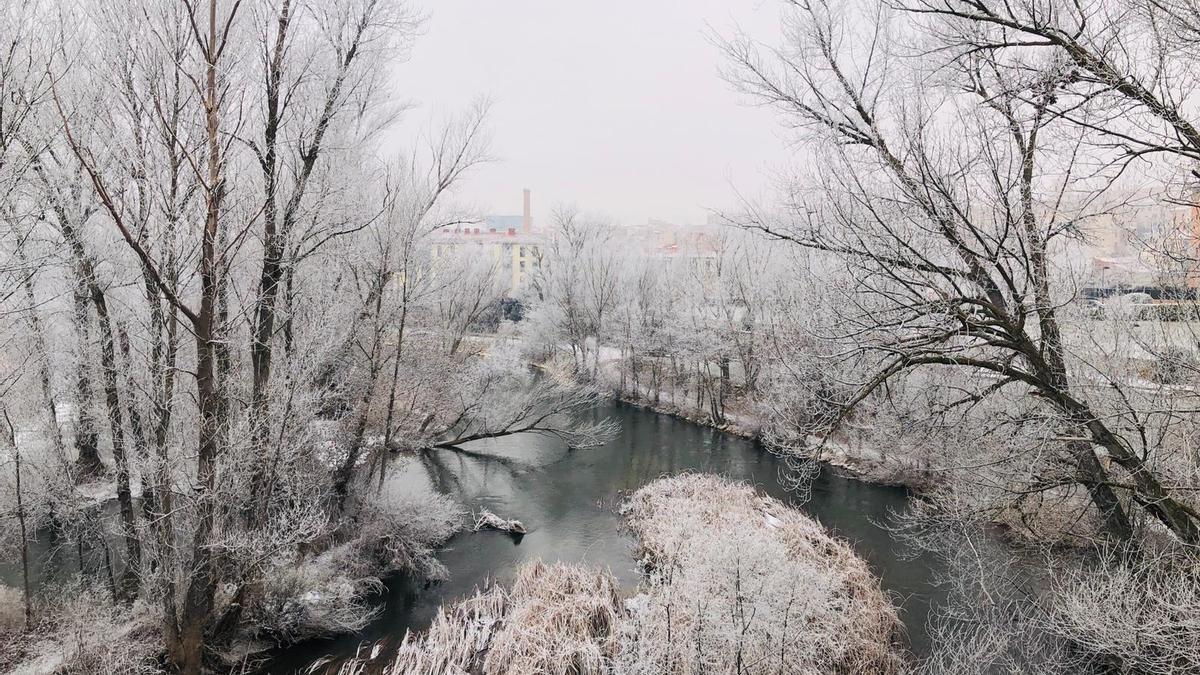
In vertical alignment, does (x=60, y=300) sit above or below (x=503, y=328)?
above

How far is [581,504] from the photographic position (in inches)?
414

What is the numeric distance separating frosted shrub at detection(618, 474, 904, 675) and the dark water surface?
0.77 metres

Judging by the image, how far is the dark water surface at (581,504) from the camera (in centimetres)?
715

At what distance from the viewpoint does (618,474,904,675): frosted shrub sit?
4957 mm

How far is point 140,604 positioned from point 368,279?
4.98m

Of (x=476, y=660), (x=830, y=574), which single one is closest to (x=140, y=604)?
(x=476, y=660)

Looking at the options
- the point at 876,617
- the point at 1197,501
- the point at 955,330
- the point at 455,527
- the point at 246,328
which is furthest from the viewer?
the point at 455,527

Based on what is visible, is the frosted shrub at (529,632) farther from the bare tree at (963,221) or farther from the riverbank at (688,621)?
the bare tree at (963,221)

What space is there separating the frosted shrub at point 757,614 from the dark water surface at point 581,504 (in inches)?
30.5

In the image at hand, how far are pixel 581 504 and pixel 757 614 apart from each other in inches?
225

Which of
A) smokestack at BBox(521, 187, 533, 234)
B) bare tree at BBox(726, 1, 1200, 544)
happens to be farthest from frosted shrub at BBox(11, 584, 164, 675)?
smokestack at BBox(521, 187, 533, 234)

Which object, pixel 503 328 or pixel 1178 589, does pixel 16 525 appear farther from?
pixel 503 328

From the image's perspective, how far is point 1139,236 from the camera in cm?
371

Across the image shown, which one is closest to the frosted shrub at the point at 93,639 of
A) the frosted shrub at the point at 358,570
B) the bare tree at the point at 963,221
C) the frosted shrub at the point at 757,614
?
the frosted shrub at the point at 358,570
